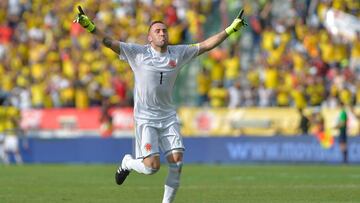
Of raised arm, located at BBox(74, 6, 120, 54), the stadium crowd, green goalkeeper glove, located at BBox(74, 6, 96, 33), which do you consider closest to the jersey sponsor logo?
raised arm, located at BBox(74, 6, 120, 54)

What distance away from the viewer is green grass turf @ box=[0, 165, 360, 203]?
15.0m

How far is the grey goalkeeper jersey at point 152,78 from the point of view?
41.1 ft

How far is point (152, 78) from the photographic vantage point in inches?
494

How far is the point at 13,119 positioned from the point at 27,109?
0.83 m

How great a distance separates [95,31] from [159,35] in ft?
2.66

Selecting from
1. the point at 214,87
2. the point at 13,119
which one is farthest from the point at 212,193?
the point at 13,119

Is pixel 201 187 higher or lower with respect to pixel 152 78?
lower

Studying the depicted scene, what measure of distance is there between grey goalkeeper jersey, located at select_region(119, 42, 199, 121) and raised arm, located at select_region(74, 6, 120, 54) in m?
0.12

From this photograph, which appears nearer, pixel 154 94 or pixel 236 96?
pixel 154 94

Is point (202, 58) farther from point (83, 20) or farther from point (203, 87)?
point (83, 20)

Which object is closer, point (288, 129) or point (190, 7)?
point (288, 129)

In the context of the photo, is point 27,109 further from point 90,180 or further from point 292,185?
point 292,185

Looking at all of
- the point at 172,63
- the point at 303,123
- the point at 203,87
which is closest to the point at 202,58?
the point at 203,87

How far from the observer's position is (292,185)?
18438 millimetres
